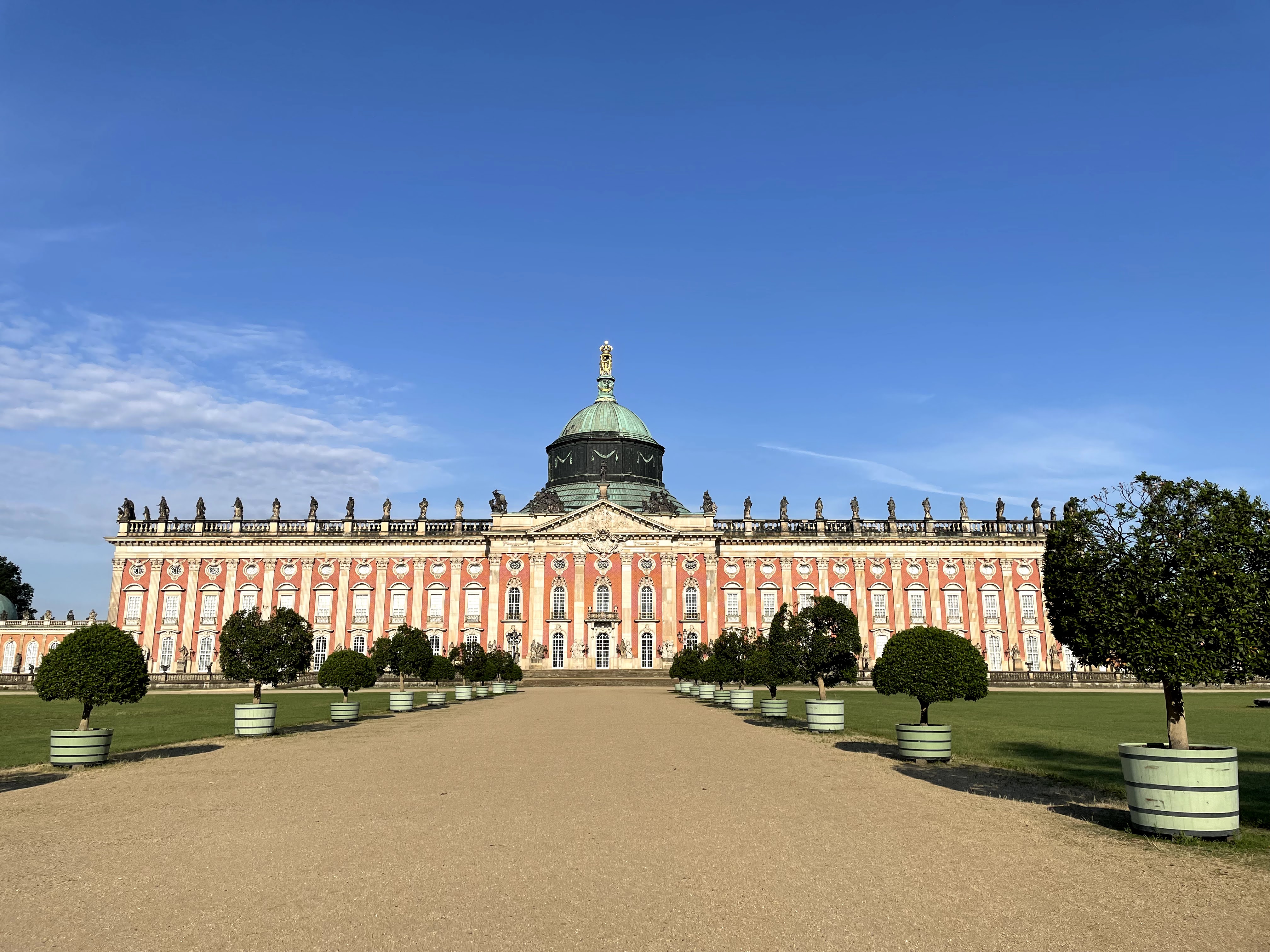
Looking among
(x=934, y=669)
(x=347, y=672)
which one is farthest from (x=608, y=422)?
(x=934, y=669)

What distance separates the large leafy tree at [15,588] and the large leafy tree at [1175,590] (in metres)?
103

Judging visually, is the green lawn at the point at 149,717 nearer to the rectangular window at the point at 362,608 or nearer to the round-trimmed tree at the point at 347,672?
the round-trimmed tree at the point at 347,672

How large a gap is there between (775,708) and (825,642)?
3.11 metres

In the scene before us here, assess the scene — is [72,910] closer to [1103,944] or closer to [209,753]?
[1103,944]

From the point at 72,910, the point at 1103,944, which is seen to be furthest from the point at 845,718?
the point at 72,910

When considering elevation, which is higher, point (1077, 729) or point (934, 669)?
point (934, 669)

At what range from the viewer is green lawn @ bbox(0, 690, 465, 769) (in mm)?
21406

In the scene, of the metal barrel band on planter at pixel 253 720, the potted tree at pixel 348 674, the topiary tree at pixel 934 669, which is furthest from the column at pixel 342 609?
the topiary tree at pixel 934 669

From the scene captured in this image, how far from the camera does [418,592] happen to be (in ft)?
239

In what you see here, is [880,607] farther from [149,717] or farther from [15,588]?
[15,588]

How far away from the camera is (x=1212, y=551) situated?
1153cm

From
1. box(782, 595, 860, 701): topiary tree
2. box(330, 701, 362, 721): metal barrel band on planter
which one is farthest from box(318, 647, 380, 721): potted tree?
box(782, 595, 860, 701): topiary tree

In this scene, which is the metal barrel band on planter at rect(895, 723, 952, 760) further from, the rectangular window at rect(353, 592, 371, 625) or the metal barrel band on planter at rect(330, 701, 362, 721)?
the rectangular window at rect(353, 592, 371, 625)

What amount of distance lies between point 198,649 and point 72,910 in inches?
2801
